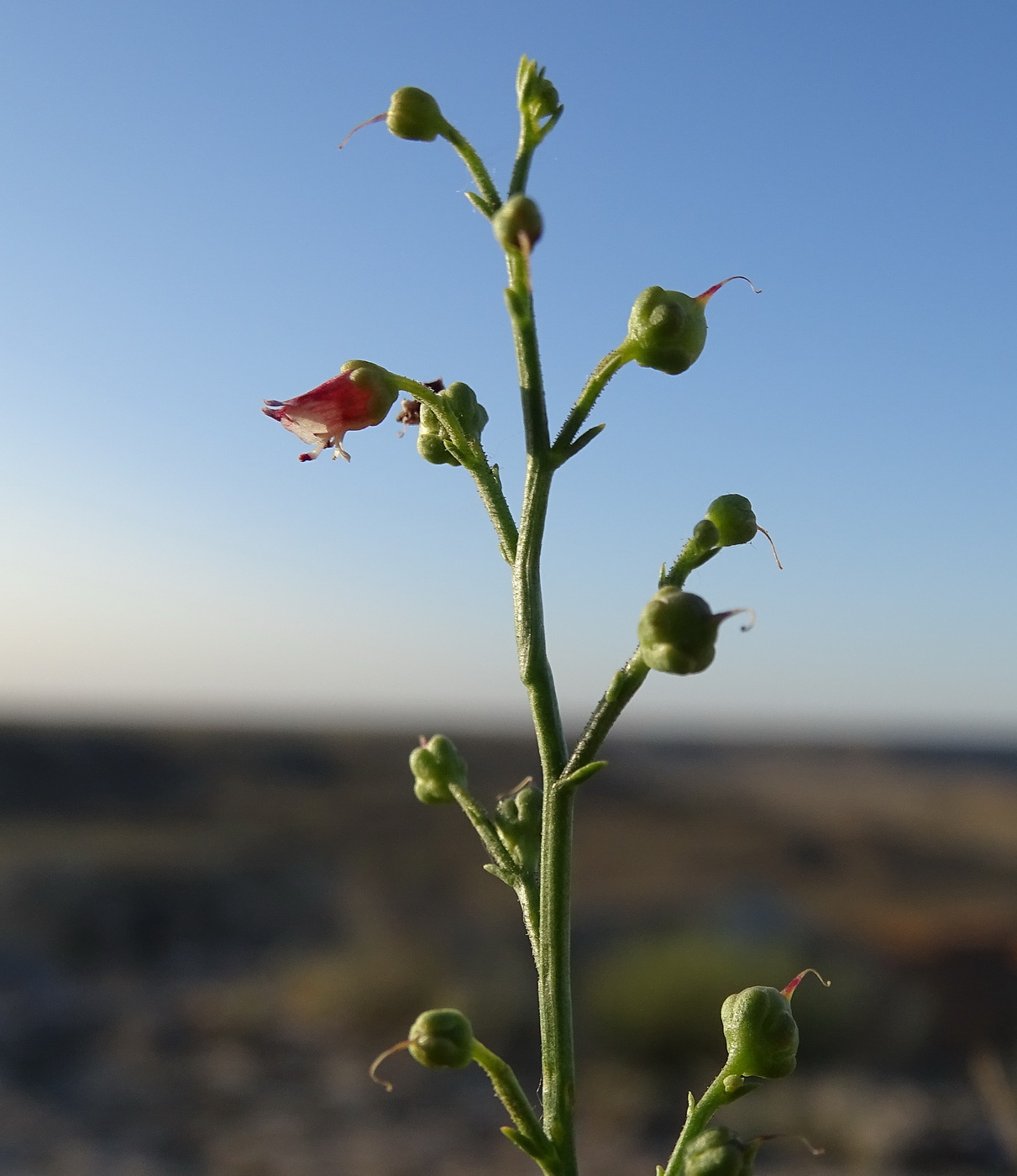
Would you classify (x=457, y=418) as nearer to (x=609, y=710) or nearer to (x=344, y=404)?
(x=344, y=404)

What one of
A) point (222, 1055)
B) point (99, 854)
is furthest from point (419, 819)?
point (222, 1055)

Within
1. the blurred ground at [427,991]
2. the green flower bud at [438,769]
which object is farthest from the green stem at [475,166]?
the blurred ground at [427,991]

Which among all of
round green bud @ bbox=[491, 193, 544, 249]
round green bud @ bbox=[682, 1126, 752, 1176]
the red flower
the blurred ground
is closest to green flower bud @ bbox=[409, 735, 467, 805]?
the red flower

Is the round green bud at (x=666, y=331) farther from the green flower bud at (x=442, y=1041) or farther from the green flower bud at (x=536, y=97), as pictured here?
the green flower bud at (x=442, y=1041)

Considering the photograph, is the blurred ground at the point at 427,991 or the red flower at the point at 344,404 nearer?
the red flower at the point at 344,404

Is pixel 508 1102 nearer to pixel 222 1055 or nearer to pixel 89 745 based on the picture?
pixel 222 1055

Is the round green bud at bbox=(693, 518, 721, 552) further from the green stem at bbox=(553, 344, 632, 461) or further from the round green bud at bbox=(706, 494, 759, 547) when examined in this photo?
the green stem at bbox=(553, 344, 632, 461)
